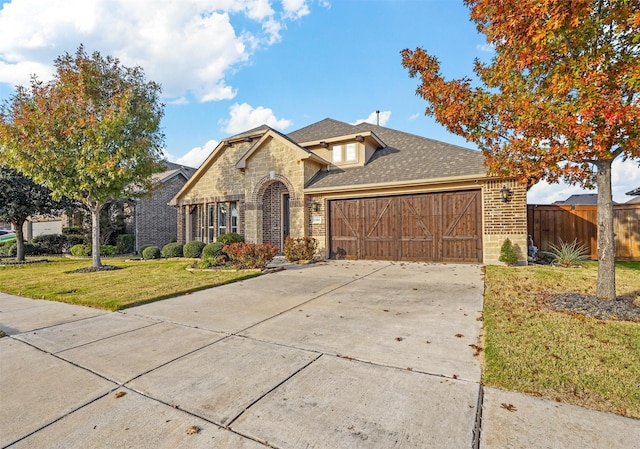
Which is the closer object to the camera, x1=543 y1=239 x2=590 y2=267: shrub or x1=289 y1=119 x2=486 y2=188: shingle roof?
x1=543 y1=239 x2=590 y2=267: shrub

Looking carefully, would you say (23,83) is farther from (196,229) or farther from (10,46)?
(196,229)

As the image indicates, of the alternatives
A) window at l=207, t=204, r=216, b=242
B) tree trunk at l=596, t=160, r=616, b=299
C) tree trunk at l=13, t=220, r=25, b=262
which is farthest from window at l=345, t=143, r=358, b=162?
tree trunk at l=13, t=220, r=25, b=262

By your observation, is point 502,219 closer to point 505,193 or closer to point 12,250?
point 505,193

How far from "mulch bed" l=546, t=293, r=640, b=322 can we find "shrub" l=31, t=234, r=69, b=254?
26.1 metres

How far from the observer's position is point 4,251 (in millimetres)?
18797

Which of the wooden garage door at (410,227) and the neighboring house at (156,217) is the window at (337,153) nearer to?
the wooden garage door at (410,227)

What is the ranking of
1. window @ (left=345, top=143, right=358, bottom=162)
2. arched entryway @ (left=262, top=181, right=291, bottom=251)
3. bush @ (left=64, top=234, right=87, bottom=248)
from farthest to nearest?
1. bush @ (left=64, top=234, right=87, bottom=248)
2. arched entryway @ (left=262, top=181, right=291, bottom=251)
3. window @ (left=345, top=143, right=358, bottom=162)

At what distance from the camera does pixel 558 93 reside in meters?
4.54

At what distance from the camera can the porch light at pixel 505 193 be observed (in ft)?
32.1

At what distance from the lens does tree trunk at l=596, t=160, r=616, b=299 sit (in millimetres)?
5078

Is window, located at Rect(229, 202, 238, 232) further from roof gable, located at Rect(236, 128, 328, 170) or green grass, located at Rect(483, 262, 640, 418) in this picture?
green grass, located at Rect(483, 262, 640, 418)

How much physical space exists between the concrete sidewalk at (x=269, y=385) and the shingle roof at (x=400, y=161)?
666 centimetres

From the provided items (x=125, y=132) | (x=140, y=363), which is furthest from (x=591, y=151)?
(x=125, y=132)

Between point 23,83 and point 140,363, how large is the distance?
43.2 ft
